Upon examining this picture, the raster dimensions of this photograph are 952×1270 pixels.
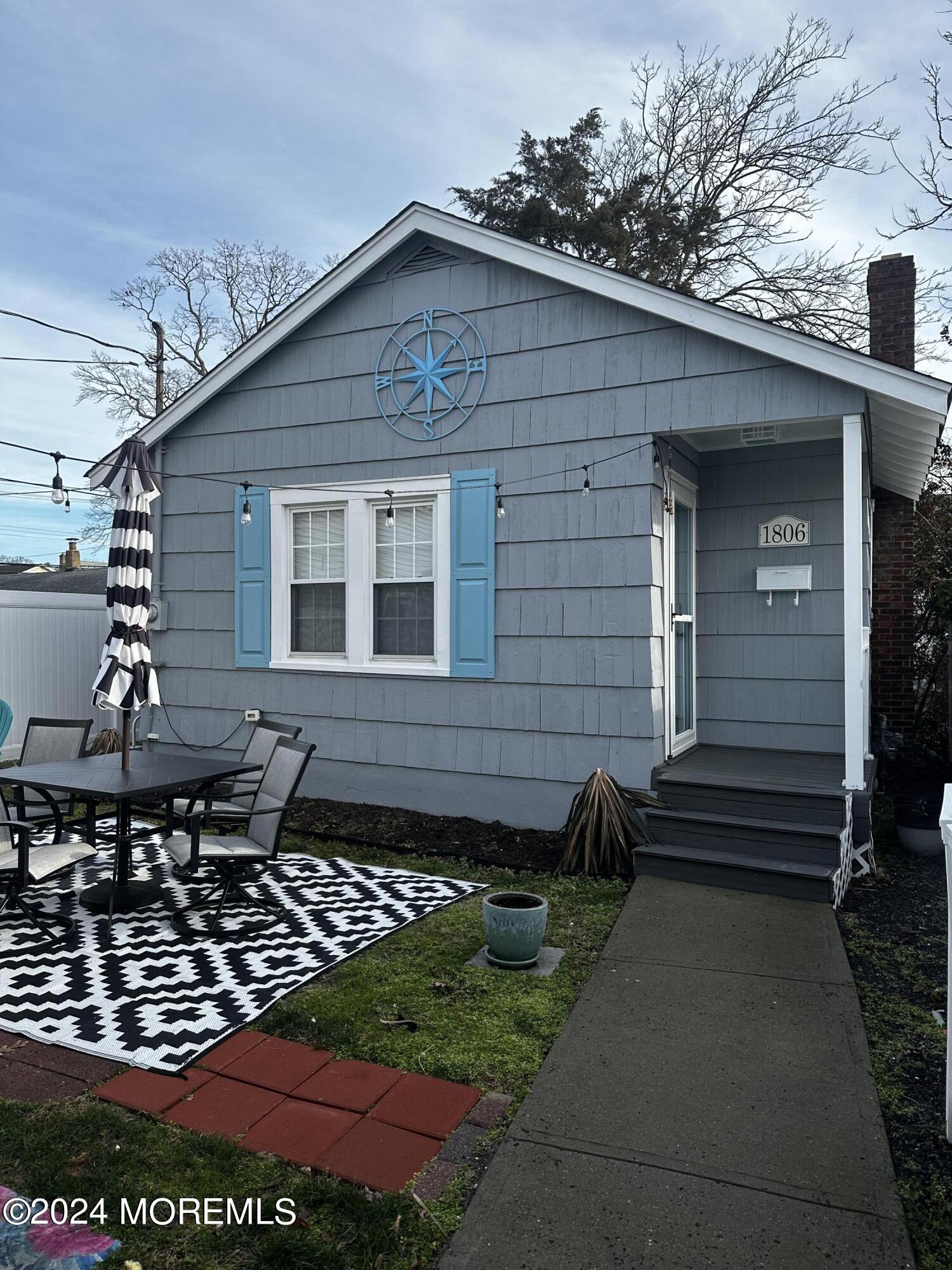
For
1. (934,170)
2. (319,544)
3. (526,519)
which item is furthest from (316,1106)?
(934,170)

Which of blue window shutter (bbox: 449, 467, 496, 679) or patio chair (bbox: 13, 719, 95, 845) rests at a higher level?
blue window shutter (bbox: 449, 467, 496, 679)

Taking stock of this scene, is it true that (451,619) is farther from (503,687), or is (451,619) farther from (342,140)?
(342,140)

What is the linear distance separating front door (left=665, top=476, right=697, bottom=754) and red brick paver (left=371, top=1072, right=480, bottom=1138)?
370cm

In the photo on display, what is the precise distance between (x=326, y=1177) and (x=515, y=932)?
1.66 meters

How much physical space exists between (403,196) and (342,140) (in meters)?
2.57

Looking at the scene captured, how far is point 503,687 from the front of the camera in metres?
6.57

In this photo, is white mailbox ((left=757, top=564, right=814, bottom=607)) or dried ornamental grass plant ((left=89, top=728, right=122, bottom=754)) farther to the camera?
dried ornamental grass plant ((left=89, top=728, right=122, bottom=754))

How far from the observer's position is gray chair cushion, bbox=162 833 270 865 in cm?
472

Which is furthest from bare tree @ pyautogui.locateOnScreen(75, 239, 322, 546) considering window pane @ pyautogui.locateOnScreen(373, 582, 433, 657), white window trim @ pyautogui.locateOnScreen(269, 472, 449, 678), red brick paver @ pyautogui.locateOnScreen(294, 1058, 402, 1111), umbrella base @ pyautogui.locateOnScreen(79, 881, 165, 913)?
red brick paver @ pyautogui.locateOnScreen(294, 1058, 402, 1111)

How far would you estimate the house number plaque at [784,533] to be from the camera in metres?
6.87

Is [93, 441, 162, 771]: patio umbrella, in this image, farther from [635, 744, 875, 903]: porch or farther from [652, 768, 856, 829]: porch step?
[652, 768, 856, 829]: porch step

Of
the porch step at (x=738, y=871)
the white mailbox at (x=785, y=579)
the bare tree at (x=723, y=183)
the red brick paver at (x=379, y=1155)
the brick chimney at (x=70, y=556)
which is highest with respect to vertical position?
the bare tree at (x=723, y=183)

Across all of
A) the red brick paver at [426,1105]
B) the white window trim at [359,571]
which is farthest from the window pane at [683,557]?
the red brick paver at [426,1105]

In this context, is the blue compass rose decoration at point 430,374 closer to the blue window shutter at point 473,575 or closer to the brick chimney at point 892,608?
the blue window shutter at point 473,575
